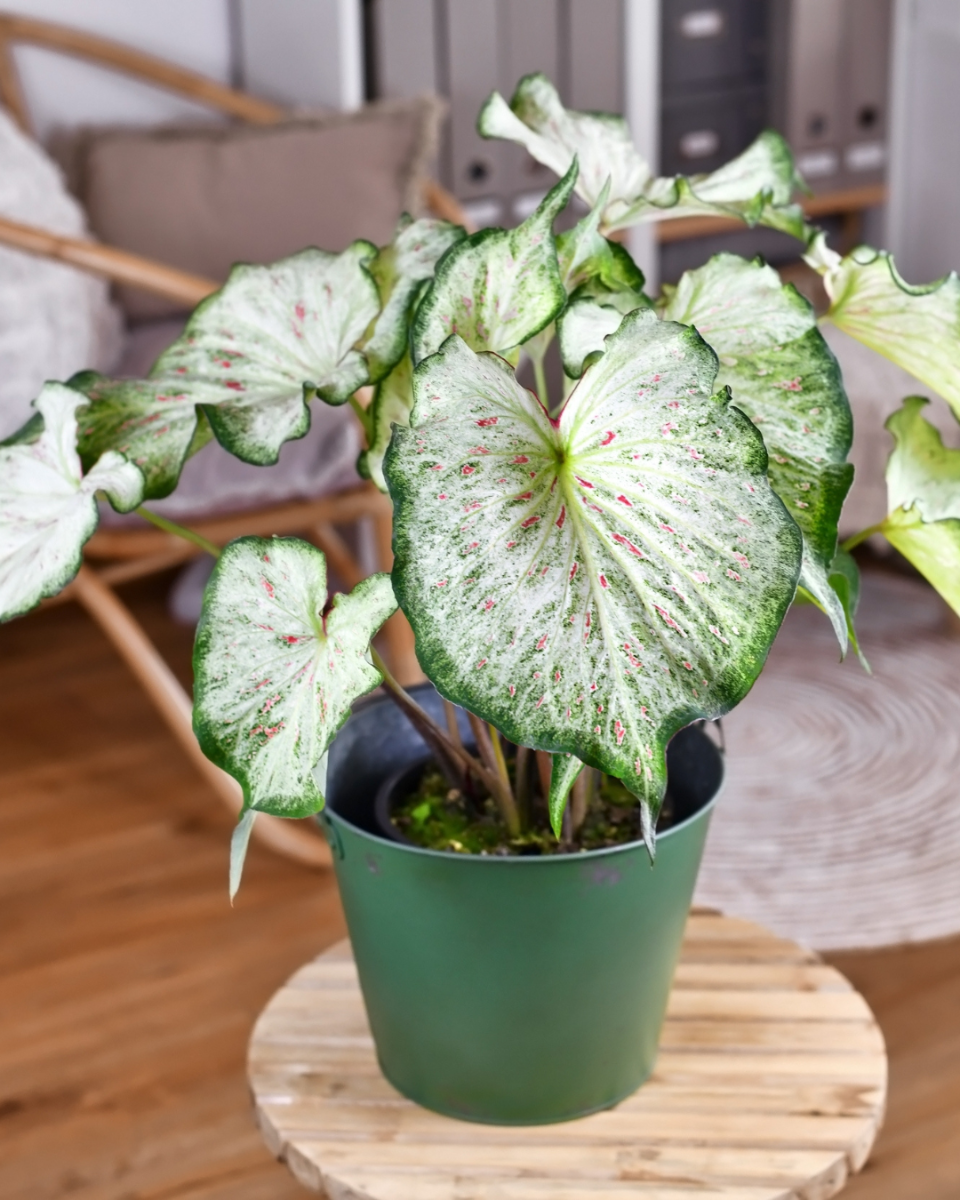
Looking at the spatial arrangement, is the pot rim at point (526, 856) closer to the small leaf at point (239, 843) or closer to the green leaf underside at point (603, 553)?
the small leaf at point (239, 843)

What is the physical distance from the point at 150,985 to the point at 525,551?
43.0 inches

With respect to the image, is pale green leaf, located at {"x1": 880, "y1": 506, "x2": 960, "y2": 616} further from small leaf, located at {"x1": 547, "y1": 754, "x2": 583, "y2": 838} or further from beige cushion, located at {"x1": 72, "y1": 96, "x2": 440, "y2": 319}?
beige cushion, located at {"x1": 72, "y1": 96, "x2": 440, "y2": 319}

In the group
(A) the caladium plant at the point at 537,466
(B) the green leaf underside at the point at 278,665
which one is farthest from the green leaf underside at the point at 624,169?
(B) the green leaf underside at the point at 278,665

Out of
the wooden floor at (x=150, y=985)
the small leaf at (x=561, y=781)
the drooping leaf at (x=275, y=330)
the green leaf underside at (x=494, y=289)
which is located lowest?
the wooden floor at (x=150, y=985)

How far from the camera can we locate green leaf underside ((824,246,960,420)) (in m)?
0.64

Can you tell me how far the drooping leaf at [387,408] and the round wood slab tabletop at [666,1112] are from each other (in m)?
0.31

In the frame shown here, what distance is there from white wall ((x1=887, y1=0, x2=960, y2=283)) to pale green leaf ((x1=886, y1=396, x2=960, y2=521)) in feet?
7.39

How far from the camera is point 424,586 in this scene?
50cm

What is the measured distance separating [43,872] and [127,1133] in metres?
0.46

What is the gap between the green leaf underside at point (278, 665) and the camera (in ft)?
1.83

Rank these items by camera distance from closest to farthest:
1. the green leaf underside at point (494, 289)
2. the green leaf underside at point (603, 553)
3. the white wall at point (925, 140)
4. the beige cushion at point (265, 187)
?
the green leaf underside at point (603, 553), the green leaf underside at point (494, 289), the beige cushion at point (265, 187), the white wall at point (925, 140)

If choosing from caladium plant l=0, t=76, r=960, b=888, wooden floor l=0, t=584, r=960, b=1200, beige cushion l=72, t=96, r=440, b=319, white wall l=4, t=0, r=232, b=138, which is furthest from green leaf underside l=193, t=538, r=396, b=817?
white wall l=4, t=0, r=232, b=138

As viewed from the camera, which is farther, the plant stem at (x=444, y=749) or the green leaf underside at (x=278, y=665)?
the plant stem at (x=444, y=749)

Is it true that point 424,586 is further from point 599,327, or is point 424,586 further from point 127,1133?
point 127,1133
